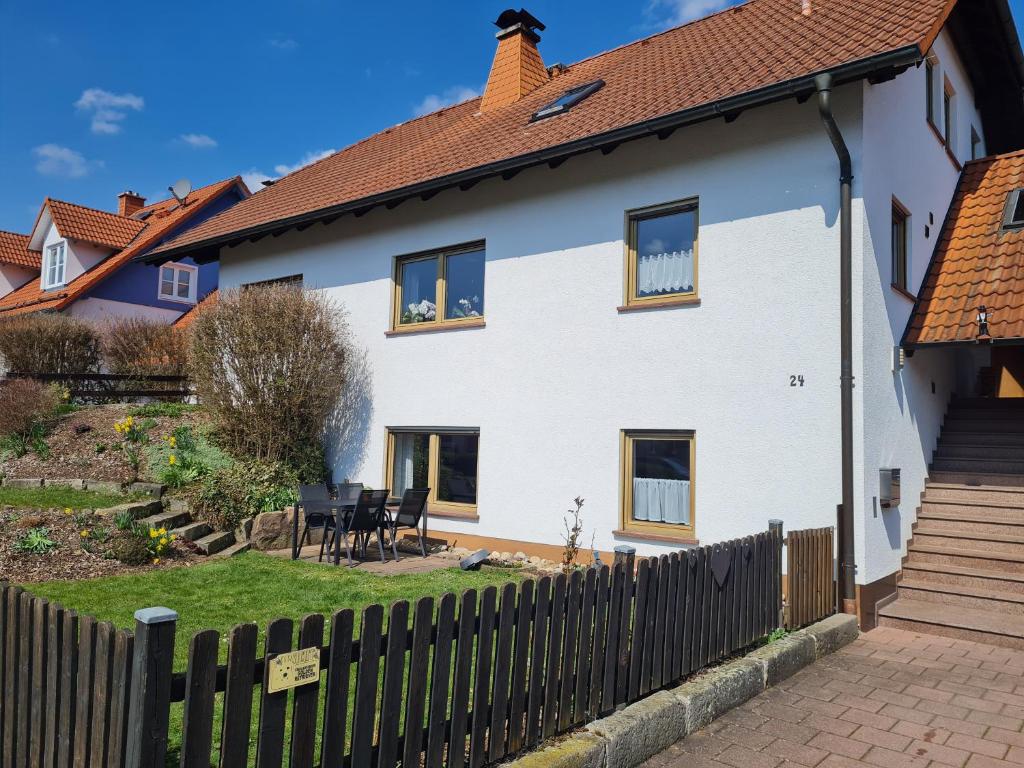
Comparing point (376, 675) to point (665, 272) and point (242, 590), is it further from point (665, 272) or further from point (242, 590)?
point (665, 272)

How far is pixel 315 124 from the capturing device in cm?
1527

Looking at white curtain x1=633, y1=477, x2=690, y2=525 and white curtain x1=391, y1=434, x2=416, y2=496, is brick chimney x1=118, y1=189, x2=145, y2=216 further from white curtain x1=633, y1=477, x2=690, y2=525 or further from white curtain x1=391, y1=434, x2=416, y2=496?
white curtain x1=633, y1=477, x2=690, y2=525

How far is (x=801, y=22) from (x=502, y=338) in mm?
5741

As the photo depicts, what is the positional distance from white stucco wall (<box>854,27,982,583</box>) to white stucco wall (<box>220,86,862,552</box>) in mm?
308

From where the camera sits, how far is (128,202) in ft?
97.8

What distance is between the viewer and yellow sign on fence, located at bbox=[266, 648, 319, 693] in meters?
2.74

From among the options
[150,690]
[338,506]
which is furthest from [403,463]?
[150,690]

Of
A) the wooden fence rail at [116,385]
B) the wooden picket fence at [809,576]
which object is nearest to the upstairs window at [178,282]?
the wooden fence rail at [116,385]

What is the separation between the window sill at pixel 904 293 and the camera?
8324 mm

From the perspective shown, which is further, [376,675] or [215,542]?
[215,542]

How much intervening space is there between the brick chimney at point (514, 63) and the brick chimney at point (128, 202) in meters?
20.8

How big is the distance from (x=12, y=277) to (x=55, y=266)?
4.47 meters

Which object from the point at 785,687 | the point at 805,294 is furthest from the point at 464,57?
the point at 785,687

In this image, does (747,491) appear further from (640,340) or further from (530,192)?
(530,192)
